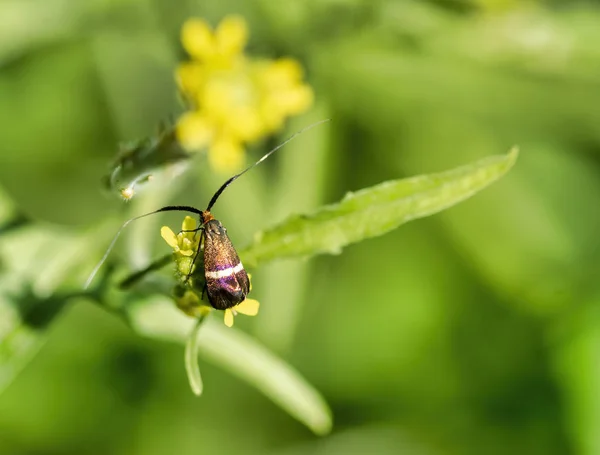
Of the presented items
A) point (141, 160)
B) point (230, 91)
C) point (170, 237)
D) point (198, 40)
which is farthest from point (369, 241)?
point (170, 237)

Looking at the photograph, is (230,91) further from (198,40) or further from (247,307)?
(247,307)

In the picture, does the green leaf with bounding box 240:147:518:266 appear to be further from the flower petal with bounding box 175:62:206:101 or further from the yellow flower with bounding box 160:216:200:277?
the flower petal with bounding box 175:62:206:101

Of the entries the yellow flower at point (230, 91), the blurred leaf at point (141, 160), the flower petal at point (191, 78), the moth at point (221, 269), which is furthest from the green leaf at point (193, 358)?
the flower petal at point (191, 78)

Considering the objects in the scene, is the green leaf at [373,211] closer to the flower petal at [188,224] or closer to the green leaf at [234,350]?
the flower petal at [188,224]

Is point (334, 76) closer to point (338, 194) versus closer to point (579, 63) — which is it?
point (338, 194)

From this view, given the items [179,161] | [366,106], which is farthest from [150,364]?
[179,161]

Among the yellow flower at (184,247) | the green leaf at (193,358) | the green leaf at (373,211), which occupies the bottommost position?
the green leaf at (193,358)

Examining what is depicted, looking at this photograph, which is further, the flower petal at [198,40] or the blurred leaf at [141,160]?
the flower petal at [198,40]
